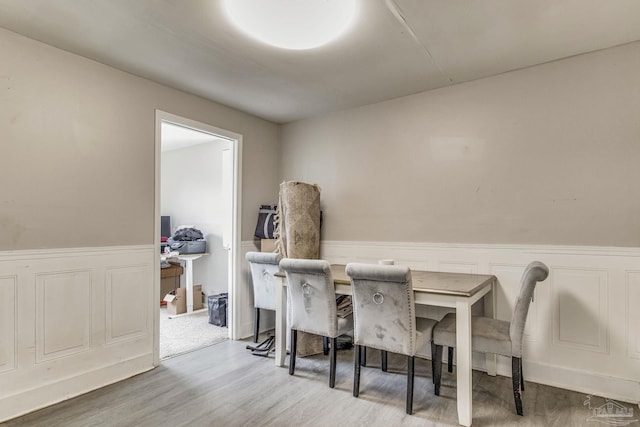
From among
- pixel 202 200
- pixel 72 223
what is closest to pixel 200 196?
pixel 202 200

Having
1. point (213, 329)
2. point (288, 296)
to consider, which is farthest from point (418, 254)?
point (213, 329)

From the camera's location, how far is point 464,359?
2.12m

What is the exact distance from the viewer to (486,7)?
196 centimetres

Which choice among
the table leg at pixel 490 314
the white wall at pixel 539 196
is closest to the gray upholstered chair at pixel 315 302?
the white wall at pixel 539 196

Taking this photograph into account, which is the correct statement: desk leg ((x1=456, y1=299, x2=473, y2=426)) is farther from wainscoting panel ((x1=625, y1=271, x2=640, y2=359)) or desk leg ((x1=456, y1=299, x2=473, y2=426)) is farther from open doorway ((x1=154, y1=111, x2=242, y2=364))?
open doorway ((x1=154, y1=111, x2=242, y2=364))

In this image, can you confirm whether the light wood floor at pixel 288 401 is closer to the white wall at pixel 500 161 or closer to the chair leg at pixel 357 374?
the chair leg at pixel 357 374

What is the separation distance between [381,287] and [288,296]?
0.94 m

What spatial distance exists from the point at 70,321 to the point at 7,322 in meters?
0.34

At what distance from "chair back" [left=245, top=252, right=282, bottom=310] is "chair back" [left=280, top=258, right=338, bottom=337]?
0.71 m

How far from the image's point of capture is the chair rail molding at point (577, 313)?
2330 mm

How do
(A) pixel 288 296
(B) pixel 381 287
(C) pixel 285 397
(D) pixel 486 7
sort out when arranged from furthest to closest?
(A) pixel 288 296
(C) pixel 285 397
(B) pixel 381 287
(D) pixel 486 7

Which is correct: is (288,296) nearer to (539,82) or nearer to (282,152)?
(282,152)

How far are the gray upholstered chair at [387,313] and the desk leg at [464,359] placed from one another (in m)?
0.26

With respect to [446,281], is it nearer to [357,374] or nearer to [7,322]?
[357,374]
